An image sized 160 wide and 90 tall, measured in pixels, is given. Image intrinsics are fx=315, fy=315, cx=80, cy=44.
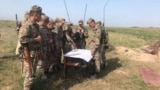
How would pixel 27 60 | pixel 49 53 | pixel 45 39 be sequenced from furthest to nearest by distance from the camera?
1. pixel 49 53
2. pixel 45 39
3. pixel 27 60

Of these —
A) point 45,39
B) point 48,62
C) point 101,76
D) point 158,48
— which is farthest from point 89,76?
point 158,48

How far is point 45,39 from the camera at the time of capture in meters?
9.20

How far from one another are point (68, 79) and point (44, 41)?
180cm

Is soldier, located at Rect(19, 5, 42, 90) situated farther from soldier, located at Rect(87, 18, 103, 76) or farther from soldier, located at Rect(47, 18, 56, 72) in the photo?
soldier, located at Rect(87, 18, 103, 76)

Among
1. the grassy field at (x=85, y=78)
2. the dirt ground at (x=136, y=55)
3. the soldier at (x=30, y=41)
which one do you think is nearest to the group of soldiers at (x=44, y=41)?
the soldier at (x=30, y=41)

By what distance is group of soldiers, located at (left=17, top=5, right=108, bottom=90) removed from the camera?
319 inches

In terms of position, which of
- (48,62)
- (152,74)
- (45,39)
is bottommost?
(152,74)

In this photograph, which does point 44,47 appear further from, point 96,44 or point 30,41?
point 96,44

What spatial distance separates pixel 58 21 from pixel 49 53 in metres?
1.15

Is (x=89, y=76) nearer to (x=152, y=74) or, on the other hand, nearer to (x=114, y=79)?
(x=114, y=79)

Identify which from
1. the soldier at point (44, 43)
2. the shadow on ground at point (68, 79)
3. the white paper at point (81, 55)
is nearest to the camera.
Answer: the soldier at point (44, 43)

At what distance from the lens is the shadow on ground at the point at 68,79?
9.44 m

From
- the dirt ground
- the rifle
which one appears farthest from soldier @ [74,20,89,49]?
the rifle

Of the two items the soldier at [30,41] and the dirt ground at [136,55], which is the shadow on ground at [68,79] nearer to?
the soldier at [30,41]
